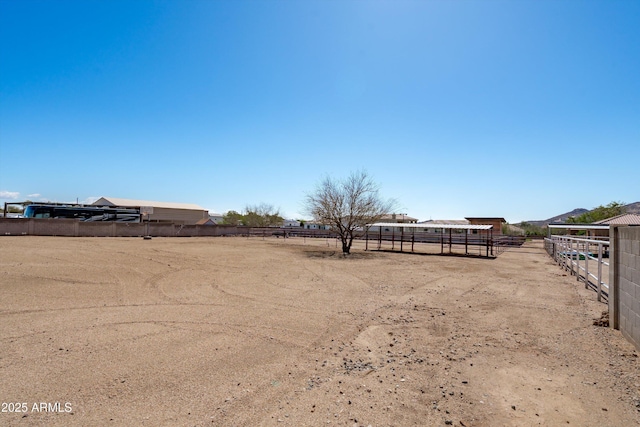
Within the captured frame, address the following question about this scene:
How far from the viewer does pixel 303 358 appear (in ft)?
18.0

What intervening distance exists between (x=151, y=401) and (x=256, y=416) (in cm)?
135

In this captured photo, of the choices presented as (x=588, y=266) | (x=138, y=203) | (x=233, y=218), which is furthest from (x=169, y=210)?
(x=588, y=266)

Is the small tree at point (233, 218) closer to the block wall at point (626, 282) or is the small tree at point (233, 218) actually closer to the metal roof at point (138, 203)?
the metal roof at point (138, 203)

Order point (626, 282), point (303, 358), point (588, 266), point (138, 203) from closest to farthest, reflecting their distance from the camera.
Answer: point (303, 358)
point (626, 282)
point (588, 266)
point (138, 203)

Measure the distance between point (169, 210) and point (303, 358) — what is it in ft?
253

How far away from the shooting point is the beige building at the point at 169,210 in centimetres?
6925

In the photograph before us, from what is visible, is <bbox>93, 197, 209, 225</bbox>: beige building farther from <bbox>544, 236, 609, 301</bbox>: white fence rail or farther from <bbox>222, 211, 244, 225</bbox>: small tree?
<bbox>544, 236, 609, 301</bbox>: white fence rail

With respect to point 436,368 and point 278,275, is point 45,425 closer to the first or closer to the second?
point 436,368

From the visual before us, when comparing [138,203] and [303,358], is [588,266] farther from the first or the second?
[138,203]

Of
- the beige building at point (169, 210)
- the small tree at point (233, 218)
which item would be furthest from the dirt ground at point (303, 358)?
the small tree at point (233, 218)

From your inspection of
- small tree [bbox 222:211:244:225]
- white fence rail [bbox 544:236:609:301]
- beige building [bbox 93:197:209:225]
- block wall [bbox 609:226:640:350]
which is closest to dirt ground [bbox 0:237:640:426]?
block wall [bbox 609:226:640:350]

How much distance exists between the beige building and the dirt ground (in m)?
65.5

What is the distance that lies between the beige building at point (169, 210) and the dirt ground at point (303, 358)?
215 ft

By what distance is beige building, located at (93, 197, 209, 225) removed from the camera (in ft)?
227
